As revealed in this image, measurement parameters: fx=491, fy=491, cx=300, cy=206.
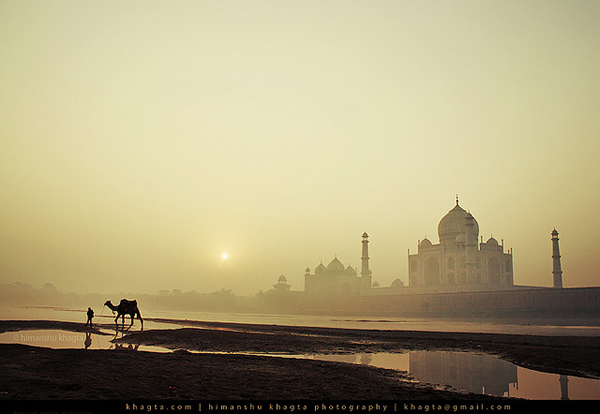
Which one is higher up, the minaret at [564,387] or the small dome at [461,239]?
the small dome at [461,239]

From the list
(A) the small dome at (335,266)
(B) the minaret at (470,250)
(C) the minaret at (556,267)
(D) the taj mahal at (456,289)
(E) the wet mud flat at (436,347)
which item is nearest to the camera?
(E) the wet mud flat at (436,347)

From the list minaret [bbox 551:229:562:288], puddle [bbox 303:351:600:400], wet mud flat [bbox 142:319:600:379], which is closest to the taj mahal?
Result: minaret [bbox 551:229:562:288]

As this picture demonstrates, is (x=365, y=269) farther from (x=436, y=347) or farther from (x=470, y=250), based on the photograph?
(x=436, y=347)

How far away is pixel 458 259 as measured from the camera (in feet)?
209

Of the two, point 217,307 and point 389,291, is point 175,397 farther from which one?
point 217,307

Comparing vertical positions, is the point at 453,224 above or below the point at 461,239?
above

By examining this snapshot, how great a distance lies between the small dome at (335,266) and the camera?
85.1 metres

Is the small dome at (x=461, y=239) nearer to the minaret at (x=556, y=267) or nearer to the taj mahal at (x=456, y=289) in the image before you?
the taj mahal at (x=456, y=289)

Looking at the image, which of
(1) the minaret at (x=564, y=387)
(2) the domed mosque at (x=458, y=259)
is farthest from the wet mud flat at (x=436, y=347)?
(2) the domed mosque at (x=458, y=259)

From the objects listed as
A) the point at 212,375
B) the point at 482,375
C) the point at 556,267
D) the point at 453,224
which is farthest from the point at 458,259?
the point at 212,375

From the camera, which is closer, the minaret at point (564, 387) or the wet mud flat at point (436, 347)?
the minaret at point (564, 387)

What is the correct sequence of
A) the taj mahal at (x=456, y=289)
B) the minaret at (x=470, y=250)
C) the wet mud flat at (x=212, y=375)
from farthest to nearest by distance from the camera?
the minaret at (x=470, y=250) < the taj mahal at (x=456, y=289) < the wet mud flat at (x=212, y=375)

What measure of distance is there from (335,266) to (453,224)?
24.8 meters

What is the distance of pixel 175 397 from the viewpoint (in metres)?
7.08
